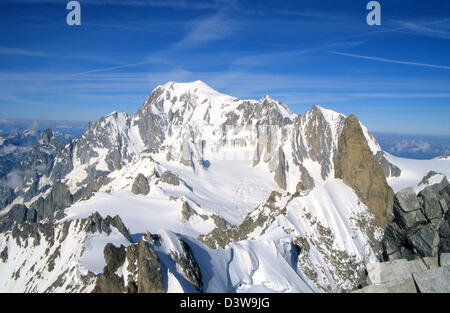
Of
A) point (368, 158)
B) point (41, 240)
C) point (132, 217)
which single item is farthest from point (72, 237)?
point (368, 158)

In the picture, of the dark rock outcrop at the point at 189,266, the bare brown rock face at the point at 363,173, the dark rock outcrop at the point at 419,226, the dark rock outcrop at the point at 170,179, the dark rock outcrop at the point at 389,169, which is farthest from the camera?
the dark rock outcrop at the point at 389,169

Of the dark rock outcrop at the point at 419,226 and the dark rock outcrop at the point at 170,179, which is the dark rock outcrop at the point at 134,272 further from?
the dark rock outcrop at the point at 170,179

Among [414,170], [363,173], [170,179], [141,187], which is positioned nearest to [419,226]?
[363,173]

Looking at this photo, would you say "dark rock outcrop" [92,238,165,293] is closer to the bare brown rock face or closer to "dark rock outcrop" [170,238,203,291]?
"dark rock outcrop" [170,238,203,291]

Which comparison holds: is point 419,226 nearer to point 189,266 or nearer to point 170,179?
point 189,266

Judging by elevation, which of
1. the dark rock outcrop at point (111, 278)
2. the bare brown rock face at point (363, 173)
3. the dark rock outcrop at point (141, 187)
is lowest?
the dark rock outcrop at point (141, 187)

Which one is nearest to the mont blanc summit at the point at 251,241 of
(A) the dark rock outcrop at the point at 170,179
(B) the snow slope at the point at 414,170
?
(A) the dark rock outcrop at the point at 170,179

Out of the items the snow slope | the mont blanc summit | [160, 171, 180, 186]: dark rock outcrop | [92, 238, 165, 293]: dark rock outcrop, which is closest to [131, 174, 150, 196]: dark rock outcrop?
[160, 171, 180, 186]: dark rock outcrop

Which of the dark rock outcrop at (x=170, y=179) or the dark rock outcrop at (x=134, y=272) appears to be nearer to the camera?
the dark rock outcrop at (x=134, y=272)
